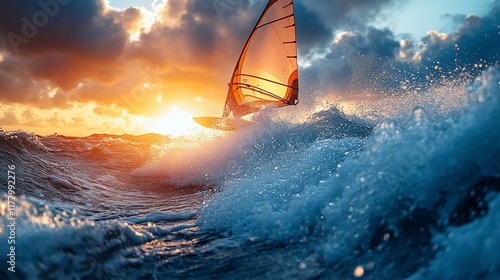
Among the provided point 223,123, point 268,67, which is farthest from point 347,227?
point 268,67

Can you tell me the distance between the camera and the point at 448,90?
629 cm

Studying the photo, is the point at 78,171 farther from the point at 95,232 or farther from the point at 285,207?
the point at 285,207

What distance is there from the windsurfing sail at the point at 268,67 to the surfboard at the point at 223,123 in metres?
3.95

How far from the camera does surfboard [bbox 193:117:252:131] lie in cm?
1323

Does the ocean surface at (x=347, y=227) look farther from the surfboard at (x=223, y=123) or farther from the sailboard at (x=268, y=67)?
the sailboard at (x=268, y=67)

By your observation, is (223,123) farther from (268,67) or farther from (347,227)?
(347,227)

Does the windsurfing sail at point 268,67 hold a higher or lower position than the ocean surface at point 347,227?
higher

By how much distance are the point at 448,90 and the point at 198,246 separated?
564 cm

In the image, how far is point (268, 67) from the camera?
55.4 feet

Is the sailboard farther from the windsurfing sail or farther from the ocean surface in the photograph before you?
the ocean surface

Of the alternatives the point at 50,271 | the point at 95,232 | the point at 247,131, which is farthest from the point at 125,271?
the point at 247,131

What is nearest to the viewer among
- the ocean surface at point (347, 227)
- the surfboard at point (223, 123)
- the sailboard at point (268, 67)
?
the ocean surface at point (347, 227)

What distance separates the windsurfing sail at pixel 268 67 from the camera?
16.1m

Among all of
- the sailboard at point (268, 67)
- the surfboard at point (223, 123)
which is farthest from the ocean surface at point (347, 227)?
the sailboard at point (268, 67)
